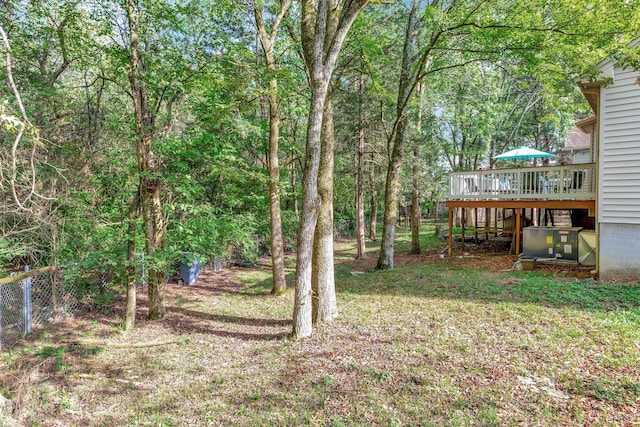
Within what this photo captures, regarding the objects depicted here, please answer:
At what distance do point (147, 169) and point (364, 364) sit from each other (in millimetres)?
4672

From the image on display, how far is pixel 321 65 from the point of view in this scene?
496 cm

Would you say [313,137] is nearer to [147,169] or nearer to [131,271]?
[147,169]

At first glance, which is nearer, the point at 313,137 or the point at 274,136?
the point at 313,137

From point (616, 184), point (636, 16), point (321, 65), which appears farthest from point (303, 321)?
point (636, 16)

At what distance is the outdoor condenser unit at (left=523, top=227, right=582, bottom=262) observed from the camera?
907cm

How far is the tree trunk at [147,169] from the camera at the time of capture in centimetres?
564

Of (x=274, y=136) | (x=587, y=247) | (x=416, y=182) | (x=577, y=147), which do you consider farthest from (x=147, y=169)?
(x=577, y=147)

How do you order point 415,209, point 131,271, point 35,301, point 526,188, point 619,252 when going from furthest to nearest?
point 415,209, point 526,188, point 619,252, point 35,301, point 131,271

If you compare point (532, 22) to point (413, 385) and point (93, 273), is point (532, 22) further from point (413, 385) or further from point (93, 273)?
point (93, 273)

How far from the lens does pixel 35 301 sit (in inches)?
242

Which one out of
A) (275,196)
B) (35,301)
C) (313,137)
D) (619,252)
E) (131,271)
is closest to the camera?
(313,137)

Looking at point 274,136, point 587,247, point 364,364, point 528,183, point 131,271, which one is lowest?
point 364,364

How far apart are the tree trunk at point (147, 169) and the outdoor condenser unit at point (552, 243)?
9284mm

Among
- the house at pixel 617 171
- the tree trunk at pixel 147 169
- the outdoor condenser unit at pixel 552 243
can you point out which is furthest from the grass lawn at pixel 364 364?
the outdoor condenser unit at pixel 552 243
